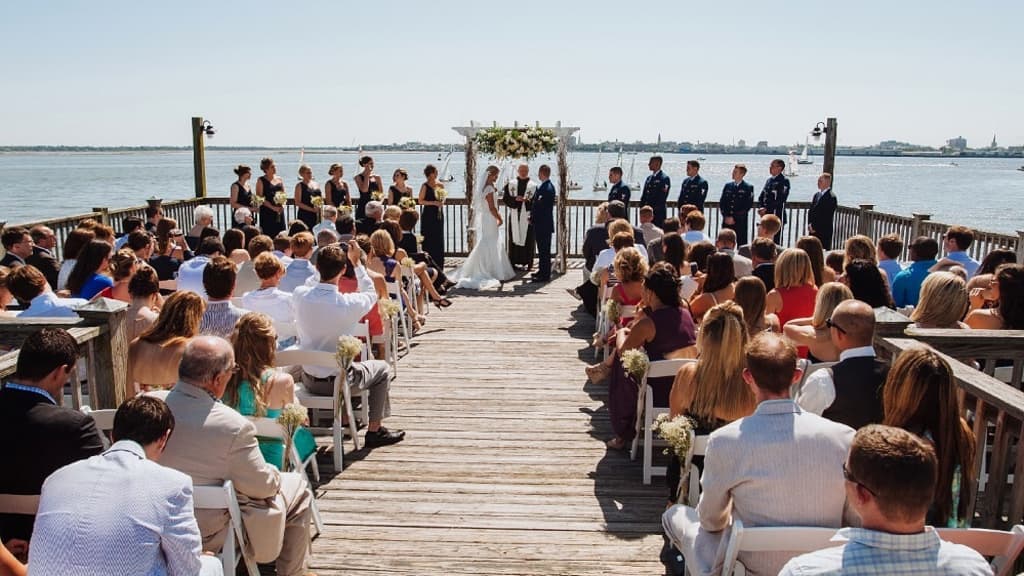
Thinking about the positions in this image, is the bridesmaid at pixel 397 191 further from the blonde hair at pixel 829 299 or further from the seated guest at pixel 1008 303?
the seated guest at pixel 1008 303

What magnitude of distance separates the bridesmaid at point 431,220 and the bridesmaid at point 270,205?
6.27 ft

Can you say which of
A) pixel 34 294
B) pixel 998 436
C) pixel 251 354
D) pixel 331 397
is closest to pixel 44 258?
pixel 34 294

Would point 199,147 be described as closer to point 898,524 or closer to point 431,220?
point 431,220

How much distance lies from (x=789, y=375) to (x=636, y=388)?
242cm

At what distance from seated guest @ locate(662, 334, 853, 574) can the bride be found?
838 centimetres

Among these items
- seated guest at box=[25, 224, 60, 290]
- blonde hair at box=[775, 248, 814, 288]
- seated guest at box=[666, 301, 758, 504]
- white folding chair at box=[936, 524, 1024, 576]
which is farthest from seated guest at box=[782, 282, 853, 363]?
seated guest at box=[25, 224, 60, 290]

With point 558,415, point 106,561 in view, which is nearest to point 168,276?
point 558,415

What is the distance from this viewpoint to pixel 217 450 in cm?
309

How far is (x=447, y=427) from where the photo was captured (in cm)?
564

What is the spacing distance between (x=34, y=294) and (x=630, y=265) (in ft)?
12.0

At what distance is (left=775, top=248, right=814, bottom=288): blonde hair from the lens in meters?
5.26

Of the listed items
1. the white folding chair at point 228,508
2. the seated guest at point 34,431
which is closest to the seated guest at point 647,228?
the white folding chair at point 228,508

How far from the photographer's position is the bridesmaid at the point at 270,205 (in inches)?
438

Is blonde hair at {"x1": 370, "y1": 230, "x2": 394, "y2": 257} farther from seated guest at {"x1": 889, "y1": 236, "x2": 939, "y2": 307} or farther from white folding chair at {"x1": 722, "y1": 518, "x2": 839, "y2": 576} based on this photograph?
white folding chair at {"x1": 722, "y1": 518, "x2": 839, "y2": 576}
